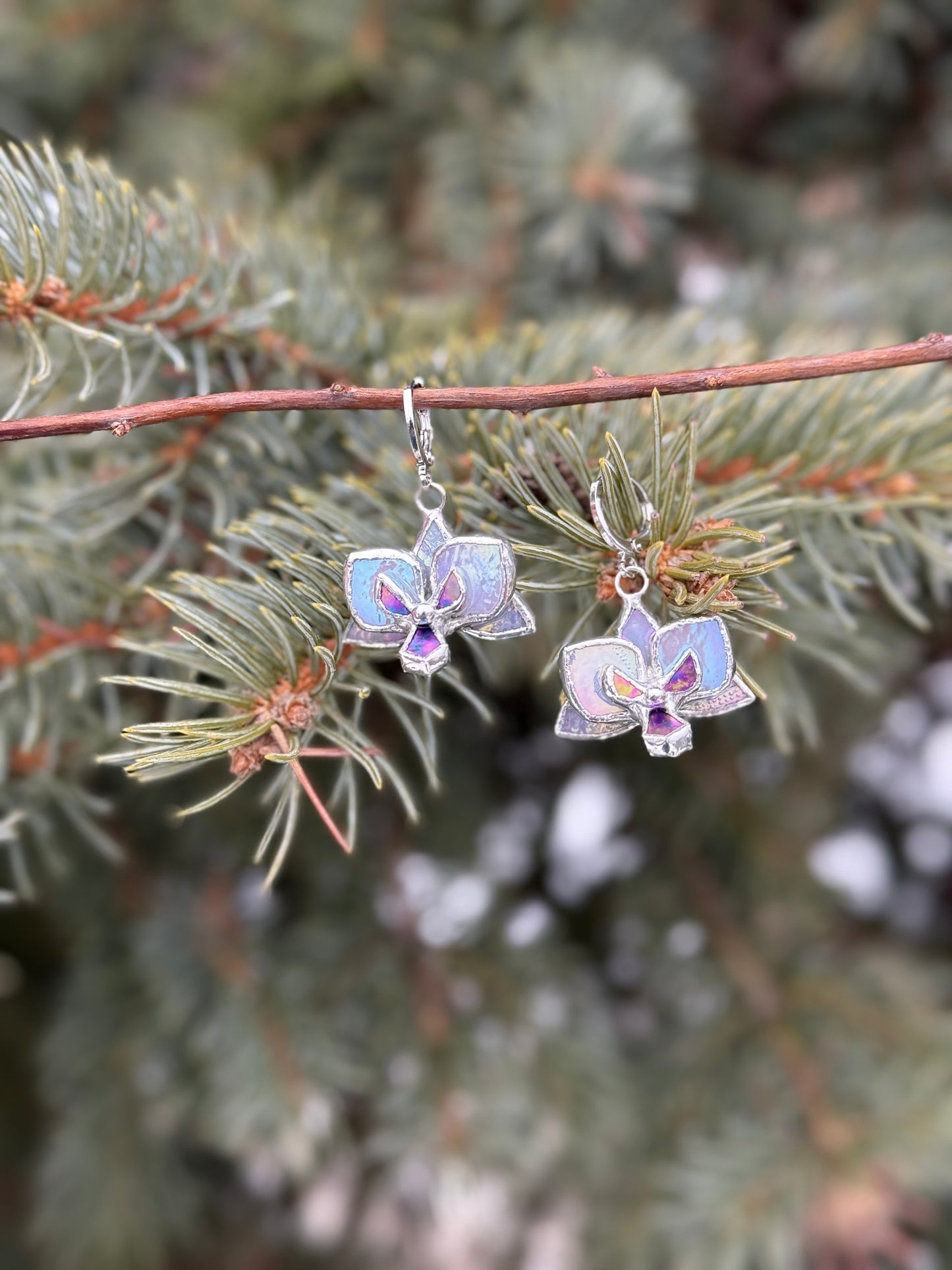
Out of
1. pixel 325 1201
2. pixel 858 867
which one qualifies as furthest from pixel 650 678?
pixel 325 1201

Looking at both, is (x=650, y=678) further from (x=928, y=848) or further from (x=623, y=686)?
(x=928, y=848)

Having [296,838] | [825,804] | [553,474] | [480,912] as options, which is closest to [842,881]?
[825,804]

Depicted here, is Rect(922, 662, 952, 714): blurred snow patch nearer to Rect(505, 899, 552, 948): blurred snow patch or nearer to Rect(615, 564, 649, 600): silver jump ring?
Rect(505, 899, 552, 948): blurred snow patch

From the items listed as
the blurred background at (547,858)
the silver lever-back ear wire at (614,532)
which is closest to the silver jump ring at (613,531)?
the silver lever-back ear wire at (614,532)

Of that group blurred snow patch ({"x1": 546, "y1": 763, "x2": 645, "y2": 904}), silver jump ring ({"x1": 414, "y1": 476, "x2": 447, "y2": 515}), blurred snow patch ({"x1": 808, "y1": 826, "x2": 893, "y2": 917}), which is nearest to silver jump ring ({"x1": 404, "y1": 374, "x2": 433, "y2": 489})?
silver jump ring ({"x1": 414, "y1": 476, "x2": 447, "y2": 515})

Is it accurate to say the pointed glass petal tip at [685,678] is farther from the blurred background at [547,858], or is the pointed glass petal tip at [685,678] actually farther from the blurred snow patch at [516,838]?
the blurred snow patch at [516,838]

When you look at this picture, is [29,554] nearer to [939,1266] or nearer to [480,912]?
[480,912]
